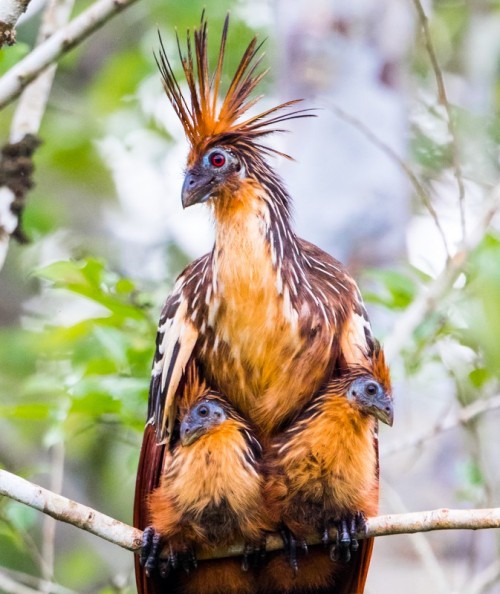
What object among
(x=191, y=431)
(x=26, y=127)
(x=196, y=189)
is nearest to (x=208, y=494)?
(x=191, y=431)

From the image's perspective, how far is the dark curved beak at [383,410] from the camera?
328 centimetres

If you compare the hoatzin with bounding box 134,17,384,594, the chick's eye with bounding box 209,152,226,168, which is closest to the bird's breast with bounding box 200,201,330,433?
the hoatzin with bounding box 134,17,384,594

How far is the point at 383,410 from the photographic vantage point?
10.8 feet

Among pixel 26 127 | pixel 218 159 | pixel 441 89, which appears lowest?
pixel 218 159

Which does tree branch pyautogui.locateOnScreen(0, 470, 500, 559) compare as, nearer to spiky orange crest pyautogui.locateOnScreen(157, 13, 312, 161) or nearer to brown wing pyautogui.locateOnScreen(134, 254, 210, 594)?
brown wing pyautogui.locateOnScreen(134, 254, 210, 594)

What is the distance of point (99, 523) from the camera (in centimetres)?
303

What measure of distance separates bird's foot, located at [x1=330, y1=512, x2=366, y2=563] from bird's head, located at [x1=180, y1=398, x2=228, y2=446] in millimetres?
509

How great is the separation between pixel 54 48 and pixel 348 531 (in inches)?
73.7

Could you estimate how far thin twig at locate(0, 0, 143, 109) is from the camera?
11.1ft

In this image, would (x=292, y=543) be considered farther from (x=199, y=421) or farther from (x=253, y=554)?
(x=199, y=421)

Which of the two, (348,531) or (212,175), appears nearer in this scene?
(348,531)

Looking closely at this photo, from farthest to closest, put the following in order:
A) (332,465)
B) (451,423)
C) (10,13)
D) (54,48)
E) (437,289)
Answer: (451,423) → (437,289) → (54,48) → (332,465) → (10,13)

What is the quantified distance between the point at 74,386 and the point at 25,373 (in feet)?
9.33

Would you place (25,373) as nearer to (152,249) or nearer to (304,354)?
(152,249)
